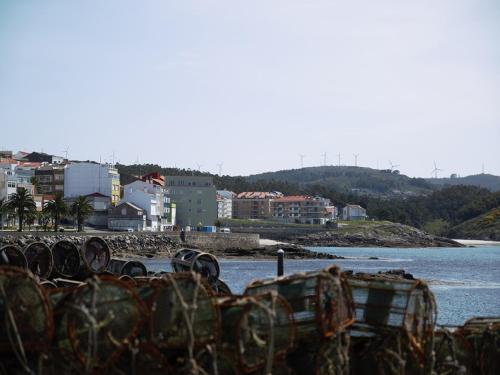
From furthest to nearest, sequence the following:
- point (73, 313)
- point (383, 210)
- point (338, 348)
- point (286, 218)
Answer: point (383, 210)
point (286, 218)
point (338, 348)
point (73, 313)

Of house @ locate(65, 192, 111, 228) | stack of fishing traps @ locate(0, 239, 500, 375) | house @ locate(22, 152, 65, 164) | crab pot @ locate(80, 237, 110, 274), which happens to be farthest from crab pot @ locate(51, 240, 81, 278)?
house @ locate(22, 152, 65, 164)

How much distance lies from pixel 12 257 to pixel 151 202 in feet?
286

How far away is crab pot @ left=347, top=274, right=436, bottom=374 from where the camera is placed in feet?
36.2

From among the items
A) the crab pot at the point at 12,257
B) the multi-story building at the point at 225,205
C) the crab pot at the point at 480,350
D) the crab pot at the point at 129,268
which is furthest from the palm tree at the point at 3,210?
the multi-story building at the point at 225,205

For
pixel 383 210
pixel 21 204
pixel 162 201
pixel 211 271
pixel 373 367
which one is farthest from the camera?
pixel 383 210

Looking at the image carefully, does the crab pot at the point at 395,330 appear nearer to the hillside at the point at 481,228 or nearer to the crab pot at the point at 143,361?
the crab pot at the point at 143,361

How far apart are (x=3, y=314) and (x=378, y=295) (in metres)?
5.04

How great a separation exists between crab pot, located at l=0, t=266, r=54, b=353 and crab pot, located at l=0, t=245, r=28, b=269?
26.6 ft

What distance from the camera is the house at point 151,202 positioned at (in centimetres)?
10488

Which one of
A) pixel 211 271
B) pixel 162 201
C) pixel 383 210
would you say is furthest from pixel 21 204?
pixel 383 210

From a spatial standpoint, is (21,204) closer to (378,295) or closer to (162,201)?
(162,201)

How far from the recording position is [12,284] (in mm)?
9758

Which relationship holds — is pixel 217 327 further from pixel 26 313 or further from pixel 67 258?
pixel 67 258

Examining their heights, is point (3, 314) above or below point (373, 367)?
above
